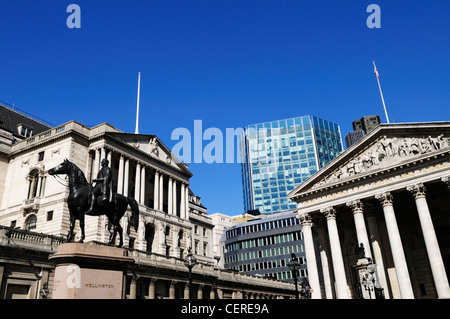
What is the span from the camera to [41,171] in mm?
48094

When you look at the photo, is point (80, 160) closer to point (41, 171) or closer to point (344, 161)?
point (41, 171)

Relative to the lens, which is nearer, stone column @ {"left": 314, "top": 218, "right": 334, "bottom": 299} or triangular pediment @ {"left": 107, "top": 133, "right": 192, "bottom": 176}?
stone column @ {"left": 314, "top": 218, "right": 334, "bottom": 299}

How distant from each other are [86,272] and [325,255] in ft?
123

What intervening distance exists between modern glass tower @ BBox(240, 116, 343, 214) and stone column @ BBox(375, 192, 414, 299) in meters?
132

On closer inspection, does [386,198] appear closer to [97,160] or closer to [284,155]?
[97,160]

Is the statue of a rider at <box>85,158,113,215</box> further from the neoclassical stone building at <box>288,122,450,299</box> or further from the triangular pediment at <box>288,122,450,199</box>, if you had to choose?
the triangular pediment at <box>288,122,450,199</box>

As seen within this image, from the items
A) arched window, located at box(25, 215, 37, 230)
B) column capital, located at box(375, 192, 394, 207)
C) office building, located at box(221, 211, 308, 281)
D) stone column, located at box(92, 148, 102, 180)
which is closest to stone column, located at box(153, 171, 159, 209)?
stone column, located at box(92, 148, 102, 180)

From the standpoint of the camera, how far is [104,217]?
46.6 meters

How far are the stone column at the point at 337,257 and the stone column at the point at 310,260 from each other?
8.34ft

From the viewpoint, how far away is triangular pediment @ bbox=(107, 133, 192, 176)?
54406mm

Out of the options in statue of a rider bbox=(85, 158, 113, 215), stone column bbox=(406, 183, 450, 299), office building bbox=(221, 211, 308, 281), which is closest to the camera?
statue of a rider bbox=(85, 158, 113, 215)

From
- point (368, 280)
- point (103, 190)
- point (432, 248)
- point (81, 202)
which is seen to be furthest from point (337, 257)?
point (81, 202)

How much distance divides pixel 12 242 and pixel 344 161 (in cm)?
3467
